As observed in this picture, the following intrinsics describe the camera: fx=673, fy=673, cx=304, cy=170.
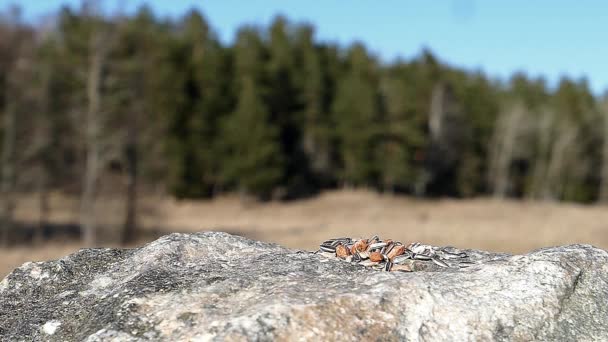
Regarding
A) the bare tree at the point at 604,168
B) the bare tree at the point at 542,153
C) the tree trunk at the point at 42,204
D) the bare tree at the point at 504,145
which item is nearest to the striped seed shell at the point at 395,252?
the tree trunk at the point at 42,204

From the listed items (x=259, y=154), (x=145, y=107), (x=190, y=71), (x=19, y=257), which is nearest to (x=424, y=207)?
(x=259, y=154)

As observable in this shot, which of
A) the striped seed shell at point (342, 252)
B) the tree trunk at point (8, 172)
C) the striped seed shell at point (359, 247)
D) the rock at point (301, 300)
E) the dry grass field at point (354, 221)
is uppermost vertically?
the striped seed shell at point (359, 247)

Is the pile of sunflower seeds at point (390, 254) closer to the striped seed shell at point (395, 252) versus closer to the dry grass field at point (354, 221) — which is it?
the striped seed shell at point (395, 252)

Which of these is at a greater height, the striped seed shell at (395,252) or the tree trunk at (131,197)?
the striped seed shell at (395,252)

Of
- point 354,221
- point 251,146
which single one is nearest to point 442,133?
point 251,146

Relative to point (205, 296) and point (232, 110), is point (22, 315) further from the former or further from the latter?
point (232, 110)

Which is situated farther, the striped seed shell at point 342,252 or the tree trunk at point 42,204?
the tree trunk at point 42,204

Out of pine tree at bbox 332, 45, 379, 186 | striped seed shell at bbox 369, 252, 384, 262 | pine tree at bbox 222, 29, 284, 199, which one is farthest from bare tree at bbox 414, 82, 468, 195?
striped seed shell at bbox 369, 252, 384, 262
